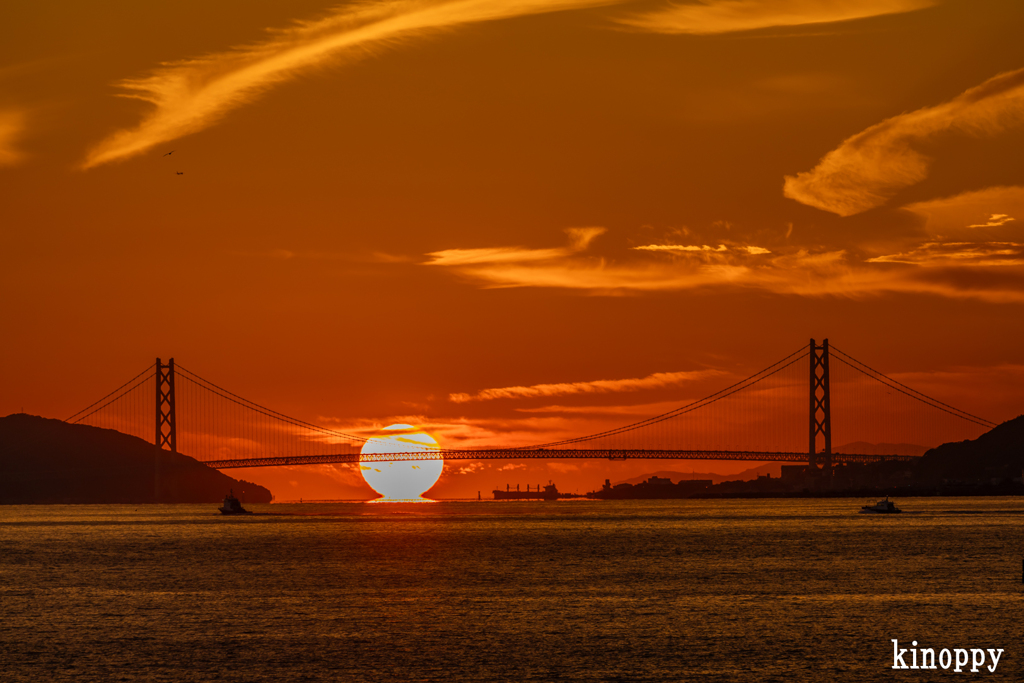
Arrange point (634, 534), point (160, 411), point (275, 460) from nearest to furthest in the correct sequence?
point (634, 534), point (275, 460), point (160, 411)

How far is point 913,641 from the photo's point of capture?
1226 inches

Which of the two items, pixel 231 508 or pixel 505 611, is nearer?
pixel 505 611

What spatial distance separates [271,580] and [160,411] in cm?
13327

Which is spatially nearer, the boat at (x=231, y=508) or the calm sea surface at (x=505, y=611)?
the calm sea surface at (x=505, y=611)

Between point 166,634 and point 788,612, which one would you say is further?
point 788,612

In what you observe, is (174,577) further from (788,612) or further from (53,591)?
(788,612)

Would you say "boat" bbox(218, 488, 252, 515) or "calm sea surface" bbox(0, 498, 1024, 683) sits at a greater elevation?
"calm sea surface" bbox(0, 498, 1024, 683)

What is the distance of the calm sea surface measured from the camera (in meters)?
27.7

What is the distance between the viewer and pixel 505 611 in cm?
3822

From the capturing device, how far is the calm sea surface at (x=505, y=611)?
27688 mm

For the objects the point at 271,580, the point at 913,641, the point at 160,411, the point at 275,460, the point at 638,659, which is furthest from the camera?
the point at 160,411

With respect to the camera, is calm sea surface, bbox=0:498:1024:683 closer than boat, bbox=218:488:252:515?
Yes

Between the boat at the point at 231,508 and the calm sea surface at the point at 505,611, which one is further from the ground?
the calm sea surface at the point at 505,611

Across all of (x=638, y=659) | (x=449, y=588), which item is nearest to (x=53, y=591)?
(x=449, y=588)
